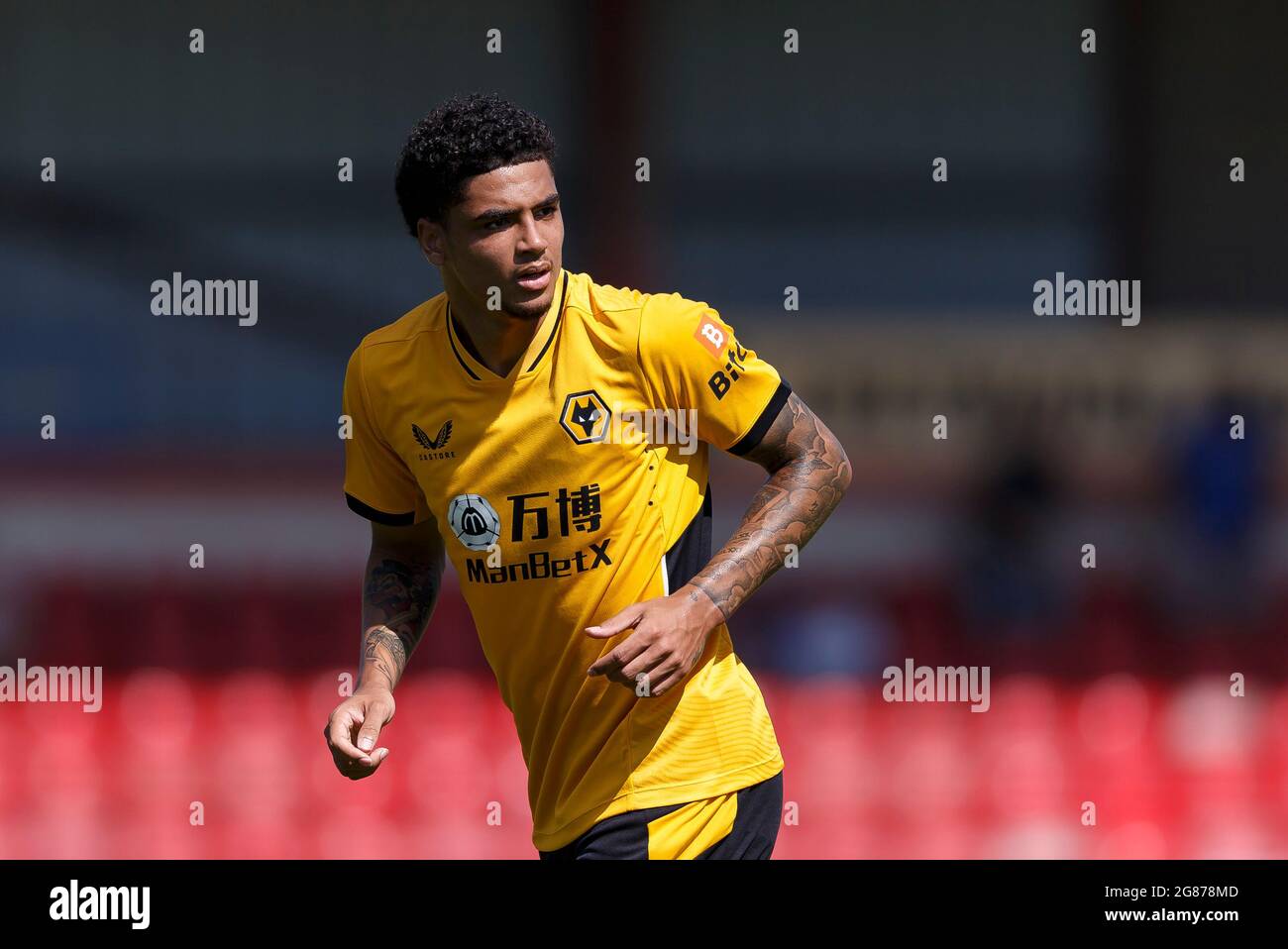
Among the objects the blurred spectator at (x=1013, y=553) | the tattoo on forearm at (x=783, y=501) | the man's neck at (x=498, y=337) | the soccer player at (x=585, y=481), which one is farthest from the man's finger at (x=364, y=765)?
the blurred spectator at (x=1013, y=553)

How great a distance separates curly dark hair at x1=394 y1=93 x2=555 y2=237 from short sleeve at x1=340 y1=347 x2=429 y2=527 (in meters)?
0.30

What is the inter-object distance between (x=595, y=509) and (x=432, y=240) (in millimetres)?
542

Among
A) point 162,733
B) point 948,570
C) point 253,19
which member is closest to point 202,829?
point 162,733

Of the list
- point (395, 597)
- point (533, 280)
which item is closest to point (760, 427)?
point (533, 280)

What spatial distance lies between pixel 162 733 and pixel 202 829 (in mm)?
536

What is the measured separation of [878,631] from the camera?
7.07 meters

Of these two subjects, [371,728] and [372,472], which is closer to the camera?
[371,728]

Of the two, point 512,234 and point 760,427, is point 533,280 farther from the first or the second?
point 760,427

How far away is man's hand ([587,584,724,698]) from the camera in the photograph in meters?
2.33

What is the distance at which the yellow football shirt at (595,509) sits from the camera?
2598mm

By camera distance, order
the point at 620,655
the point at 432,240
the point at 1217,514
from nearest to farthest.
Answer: the point at 620,655 < the point at 432,240 < the point at 1217,514

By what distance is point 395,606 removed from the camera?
2.86 meters

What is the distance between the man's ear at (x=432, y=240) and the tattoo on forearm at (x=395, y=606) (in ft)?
1.84

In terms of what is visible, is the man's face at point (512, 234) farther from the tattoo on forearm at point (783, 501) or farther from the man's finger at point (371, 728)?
the man's finger at point (371, 728)
